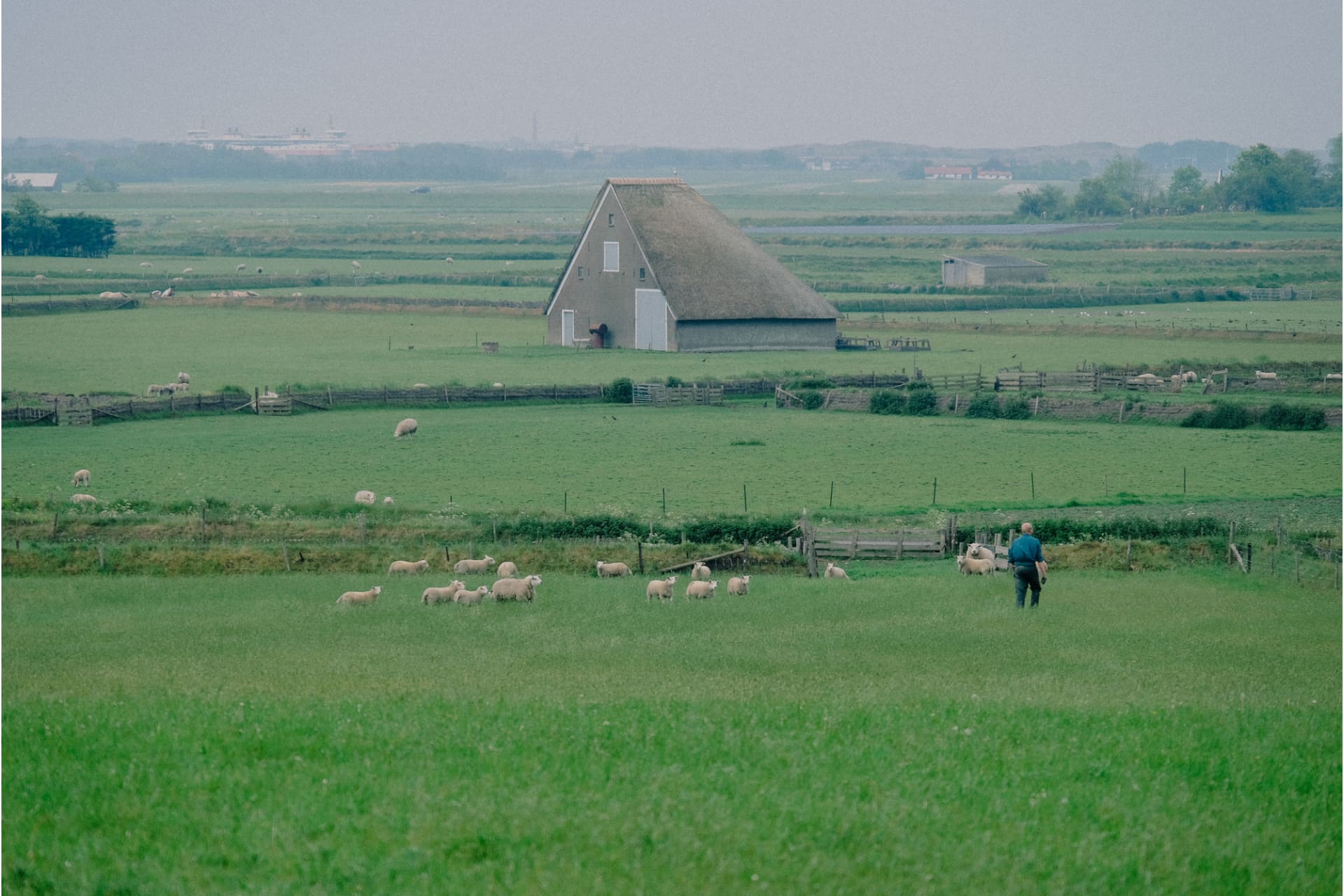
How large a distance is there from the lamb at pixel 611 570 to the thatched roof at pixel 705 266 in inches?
1587

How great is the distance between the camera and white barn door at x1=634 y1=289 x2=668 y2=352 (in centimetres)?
6862

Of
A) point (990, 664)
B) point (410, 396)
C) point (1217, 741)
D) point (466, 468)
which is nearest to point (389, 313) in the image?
point (410, 396)

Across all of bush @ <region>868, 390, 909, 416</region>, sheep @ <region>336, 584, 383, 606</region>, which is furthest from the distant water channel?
sheep @ <region>336, 584, 383, 606</region>

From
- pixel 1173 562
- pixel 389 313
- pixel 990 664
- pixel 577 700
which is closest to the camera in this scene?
pixel 577 700

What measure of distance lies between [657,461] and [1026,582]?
18160mm

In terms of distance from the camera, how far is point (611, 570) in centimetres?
2747

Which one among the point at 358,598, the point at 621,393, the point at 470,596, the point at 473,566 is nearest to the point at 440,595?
the point at 470,596

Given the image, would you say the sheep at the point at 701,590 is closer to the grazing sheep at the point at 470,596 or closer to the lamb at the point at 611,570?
the lamb at the point at 611,570

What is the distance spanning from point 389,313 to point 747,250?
26336 mm

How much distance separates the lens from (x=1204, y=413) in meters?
47.1

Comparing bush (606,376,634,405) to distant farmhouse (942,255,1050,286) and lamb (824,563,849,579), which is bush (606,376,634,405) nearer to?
lamb (824,563,849,579)

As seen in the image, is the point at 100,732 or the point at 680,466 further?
the point at 680,466

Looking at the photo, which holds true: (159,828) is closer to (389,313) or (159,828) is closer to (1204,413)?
(1204,413)

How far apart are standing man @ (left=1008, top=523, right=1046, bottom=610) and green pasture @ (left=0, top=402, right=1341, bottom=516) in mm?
9543
